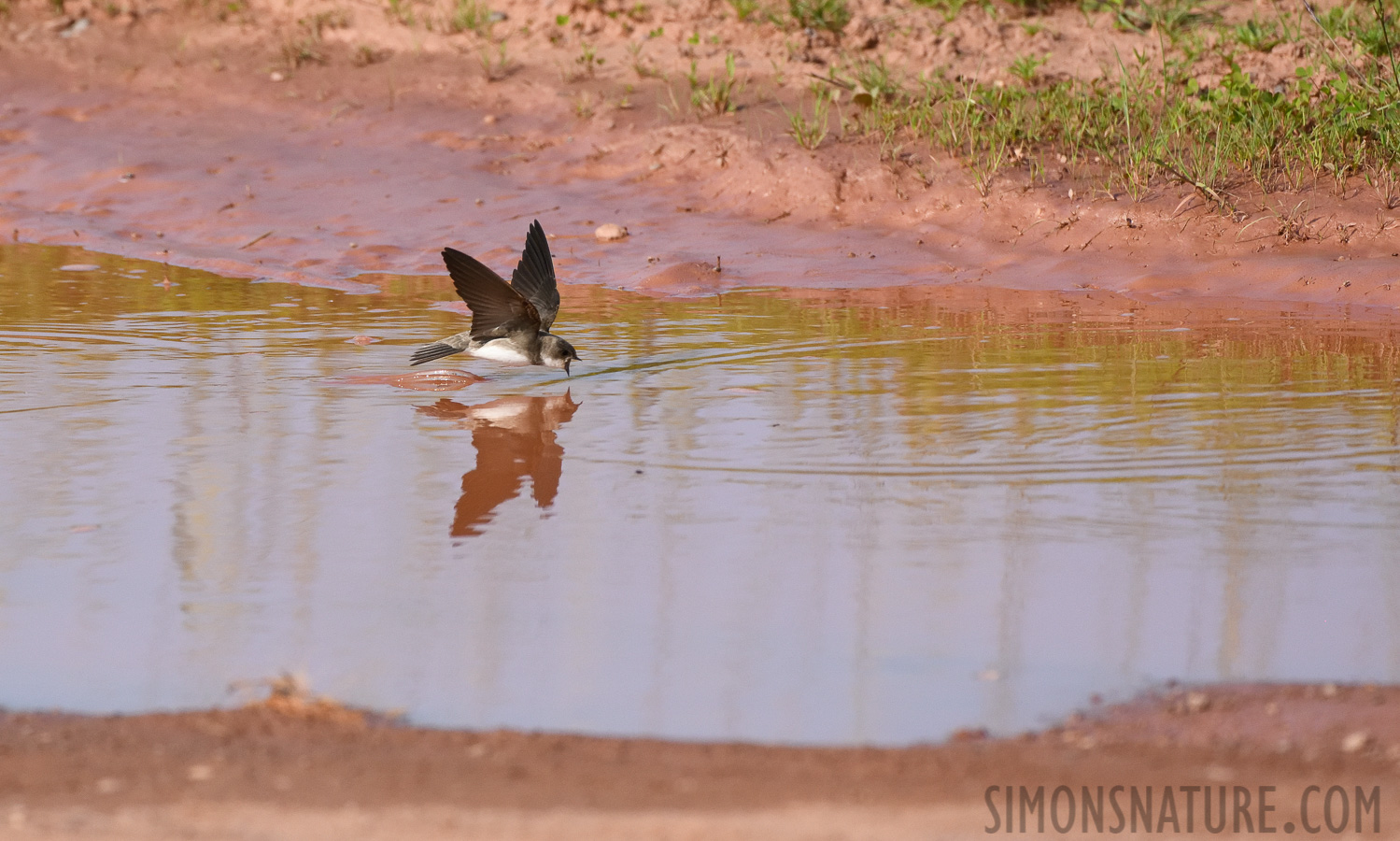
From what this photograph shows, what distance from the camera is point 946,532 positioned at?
4.08 m

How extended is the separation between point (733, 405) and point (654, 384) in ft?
1.75

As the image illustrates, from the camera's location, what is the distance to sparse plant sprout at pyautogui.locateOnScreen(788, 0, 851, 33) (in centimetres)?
1197

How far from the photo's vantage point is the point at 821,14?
39.3 ft

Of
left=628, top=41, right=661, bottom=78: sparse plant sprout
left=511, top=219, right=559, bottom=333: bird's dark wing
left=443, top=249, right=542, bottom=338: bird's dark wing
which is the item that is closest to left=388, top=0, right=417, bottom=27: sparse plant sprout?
left=628, top=41, right=661, bottom=78: sparse plant sprout

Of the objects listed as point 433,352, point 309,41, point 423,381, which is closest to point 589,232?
point 423,381

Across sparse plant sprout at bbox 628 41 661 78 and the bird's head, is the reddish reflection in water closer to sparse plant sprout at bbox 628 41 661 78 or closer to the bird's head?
the bird's head

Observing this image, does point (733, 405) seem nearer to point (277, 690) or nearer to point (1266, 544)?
point (1266, 544)

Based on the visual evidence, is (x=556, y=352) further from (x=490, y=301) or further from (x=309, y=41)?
(x=309, y=41)

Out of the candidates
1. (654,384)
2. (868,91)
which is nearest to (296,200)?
(868,91)

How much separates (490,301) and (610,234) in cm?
356

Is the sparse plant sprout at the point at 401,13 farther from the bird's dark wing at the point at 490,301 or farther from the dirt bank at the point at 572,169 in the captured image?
the bird's dark wing at the point at 490,301

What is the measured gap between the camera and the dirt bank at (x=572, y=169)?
28.4 ft

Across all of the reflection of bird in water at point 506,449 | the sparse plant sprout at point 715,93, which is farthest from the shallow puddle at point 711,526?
the sparse plant sprout at point 715,93

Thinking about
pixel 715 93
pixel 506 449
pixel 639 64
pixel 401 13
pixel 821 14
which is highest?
pixel 401 13
